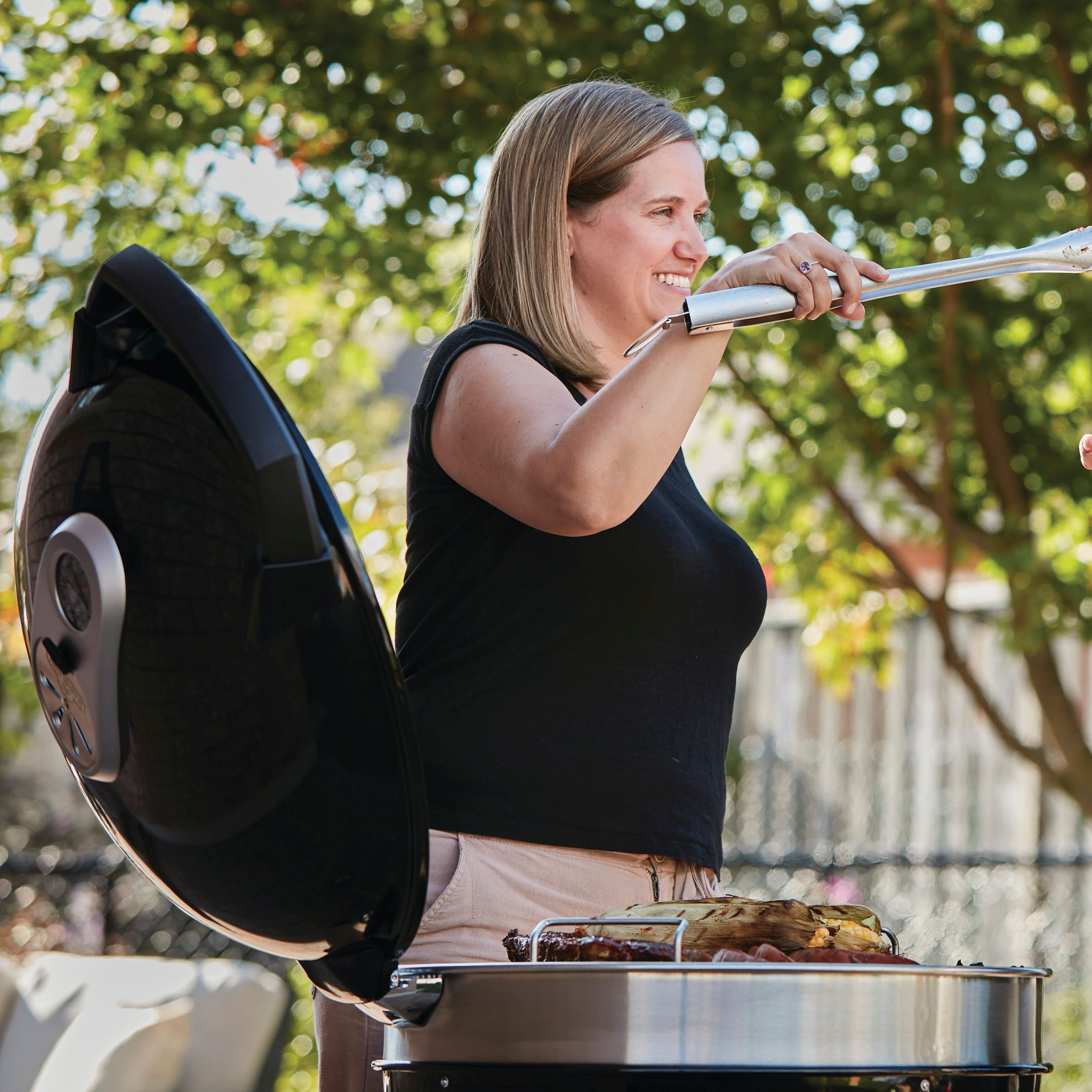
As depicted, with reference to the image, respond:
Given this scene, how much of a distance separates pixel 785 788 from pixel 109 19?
190 inches

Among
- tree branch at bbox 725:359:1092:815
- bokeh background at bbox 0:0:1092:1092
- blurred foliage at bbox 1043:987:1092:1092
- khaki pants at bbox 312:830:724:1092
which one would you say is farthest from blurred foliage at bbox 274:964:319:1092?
khaki pants at bbox 312:830:724:1092

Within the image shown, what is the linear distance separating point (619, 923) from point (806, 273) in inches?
19.4

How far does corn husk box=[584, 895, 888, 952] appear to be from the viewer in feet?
3.06

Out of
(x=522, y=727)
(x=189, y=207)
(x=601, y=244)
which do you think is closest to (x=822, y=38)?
(x=189, y=207)

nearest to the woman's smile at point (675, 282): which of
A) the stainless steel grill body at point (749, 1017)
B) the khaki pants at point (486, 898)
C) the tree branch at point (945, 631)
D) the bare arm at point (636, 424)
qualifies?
the bare arm at point (636, 424)

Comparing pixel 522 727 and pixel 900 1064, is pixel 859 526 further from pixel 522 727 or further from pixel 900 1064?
pixel 900 1064

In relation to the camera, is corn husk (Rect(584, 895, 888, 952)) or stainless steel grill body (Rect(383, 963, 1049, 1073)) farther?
corn husk (Rect(584, 895, 888, 952))

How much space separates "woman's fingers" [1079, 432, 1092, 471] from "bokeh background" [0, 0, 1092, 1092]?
1736 millimetres

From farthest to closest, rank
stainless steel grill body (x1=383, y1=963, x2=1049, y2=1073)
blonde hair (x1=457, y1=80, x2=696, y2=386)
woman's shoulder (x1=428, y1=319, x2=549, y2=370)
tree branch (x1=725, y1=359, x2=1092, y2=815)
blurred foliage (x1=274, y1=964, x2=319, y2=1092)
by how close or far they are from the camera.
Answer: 1. blurred foliage (x1=274, y1=964, x2=319, y2=1092)
2. tree branch (x1=725, y1=359, x2=1092, y2=815)
3. blonde hair (x1=457, y1=80, x2=696, y2=386)
4. woman's shoulder (x1=428, y1=319, x2=549, y2=370)
5. stainless steel grill body (x1=383, y1=963, x2=1049, y2=1073)

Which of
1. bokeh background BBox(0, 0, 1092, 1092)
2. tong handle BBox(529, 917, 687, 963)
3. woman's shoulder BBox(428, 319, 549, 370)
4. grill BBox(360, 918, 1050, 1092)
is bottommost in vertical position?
grill BBox(360, 918, 1050, 1092)

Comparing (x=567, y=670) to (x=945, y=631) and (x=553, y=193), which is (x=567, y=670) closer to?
(x=553, y=193)

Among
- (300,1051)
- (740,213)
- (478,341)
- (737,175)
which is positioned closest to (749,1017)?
(478,341)

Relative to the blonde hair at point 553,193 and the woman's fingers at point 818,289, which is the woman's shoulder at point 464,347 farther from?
the woman's fingers at point 818,289

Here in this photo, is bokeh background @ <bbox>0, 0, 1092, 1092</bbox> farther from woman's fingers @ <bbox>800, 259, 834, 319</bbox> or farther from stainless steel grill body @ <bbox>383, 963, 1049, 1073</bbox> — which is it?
stainless steel grill body @ <bbox>383, 963, 1049, 1073</bbox>
